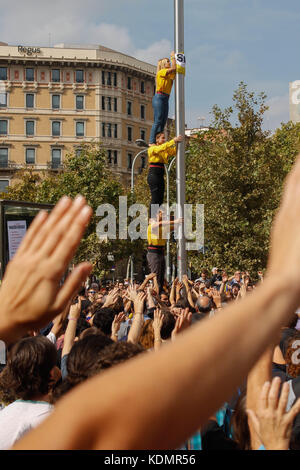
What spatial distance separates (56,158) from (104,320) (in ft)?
198

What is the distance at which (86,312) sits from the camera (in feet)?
29.9

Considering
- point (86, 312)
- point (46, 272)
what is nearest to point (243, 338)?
point (46, 272)

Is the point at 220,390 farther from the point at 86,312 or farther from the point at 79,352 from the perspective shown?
the point at 86,312

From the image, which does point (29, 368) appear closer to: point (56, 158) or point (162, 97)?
point (162, 97)

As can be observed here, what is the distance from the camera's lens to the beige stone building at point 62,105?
64000 mm

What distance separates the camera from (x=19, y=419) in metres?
2.83

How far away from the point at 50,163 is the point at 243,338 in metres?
64.7

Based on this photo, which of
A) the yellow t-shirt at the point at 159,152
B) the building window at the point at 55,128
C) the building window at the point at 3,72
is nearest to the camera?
the yellow t-shirt at the point at 159,152

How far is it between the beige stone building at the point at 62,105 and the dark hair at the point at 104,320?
2269 inches

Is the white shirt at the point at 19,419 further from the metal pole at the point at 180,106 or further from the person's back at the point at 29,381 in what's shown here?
the metal pole at the point at 180,106

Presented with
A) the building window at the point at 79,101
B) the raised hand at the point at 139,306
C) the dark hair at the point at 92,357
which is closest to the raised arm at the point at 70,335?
the raised hand at the point at 139,306

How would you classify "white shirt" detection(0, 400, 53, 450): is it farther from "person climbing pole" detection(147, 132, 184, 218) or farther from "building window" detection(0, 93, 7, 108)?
"building window" detection(0, 93, 7, 108)

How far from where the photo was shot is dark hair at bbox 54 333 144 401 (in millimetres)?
2484

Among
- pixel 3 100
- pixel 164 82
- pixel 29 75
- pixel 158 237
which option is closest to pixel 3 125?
pixel 3 100
